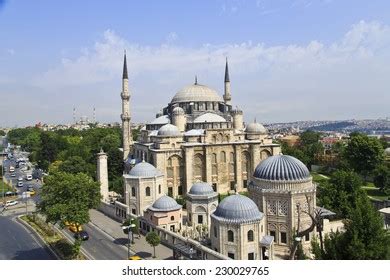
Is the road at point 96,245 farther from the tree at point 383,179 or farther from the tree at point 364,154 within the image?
the tree at point 364,154

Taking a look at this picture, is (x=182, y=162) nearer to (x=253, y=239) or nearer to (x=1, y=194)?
(x=253, y=239)

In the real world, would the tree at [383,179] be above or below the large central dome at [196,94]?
below

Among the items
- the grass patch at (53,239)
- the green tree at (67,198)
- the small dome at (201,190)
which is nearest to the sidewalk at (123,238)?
the grass patch at (53,239)

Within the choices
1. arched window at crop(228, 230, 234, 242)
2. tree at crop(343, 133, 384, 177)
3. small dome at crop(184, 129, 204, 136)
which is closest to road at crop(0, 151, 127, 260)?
arched window at crop(228, 230, 234, 242)

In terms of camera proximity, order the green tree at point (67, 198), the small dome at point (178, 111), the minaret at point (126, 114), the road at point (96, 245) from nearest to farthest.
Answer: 1. the green tree at point (67, 198)
2. the road at point (96, 245)
3. the small dome at point (178, 111)
4. the minaret at point (126, 114)

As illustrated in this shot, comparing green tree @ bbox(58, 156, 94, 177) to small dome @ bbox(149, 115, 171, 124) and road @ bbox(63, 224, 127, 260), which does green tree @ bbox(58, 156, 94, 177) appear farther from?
road @ bbox(63, 224, 127, 260)

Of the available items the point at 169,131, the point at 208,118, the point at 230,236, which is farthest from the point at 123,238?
the point at 208,118
